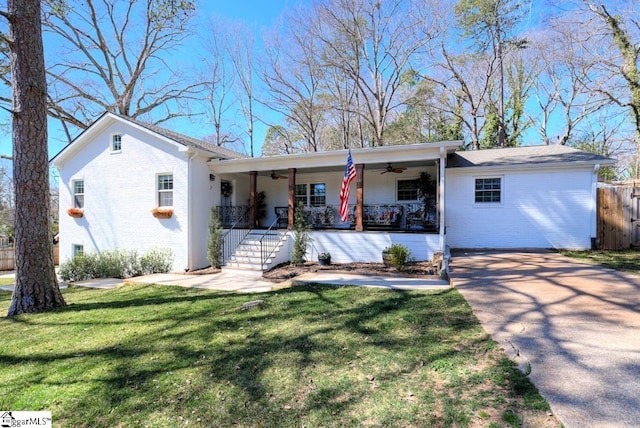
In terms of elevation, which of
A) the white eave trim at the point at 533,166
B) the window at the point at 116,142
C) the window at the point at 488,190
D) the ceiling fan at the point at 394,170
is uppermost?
the window at the point at 116,142

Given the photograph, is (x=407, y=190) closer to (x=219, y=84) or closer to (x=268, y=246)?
(x=268, y=246)

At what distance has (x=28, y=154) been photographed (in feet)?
18.5

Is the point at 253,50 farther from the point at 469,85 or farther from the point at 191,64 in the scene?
the point at 469,85

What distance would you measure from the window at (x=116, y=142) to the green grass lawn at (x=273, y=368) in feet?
28.3

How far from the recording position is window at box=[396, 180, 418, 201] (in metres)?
12.0

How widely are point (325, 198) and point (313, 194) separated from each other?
1.97ft

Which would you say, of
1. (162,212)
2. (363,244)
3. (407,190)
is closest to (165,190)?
(162,212)

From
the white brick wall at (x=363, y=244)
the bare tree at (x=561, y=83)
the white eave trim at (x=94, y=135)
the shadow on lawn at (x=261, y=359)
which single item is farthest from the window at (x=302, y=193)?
the bare tree at (x=561, y=83)

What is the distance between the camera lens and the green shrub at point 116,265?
10341 mm

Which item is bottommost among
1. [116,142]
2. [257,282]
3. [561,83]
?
[257,282]

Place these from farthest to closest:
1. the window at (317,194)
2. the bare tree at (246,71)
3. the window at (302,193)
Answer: the bare tree at (246,71) → the window at (302,193) → the window at (317,194)

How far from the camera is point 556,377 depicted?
103 inches

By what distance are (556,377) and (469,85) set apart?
22.1 m

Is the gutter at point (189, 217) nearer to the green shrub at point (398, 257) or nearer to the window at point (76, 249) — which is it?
the window at point (76, 249)
